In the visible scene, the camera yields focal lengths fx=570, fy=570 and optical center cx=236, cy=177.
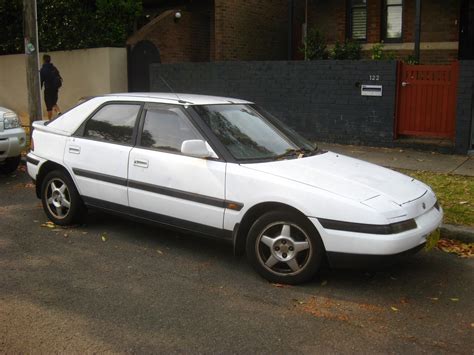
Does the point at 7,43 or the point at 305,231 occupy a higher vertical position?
the point at 7,43

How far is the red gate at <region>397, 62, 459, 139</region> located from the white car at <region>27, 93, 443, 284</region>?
5.94m

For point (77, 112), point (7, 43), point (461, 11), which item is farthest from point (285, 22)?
point (77, 112)

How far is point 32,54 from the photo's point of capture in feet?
36.9

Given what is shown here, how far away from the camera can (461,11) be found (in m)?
14.0

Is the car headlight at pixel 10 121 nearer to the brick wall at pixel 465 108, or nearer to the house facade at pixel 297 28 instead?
the house facade at pixel 297 28

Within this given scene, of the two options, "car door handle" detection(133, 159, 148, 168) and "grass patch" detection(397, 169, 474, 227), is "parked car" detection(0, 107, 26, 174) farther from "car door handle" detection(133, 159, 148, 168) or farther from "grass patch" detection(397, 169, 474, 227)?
"grass patch" detection(397, 169, 474, 227)

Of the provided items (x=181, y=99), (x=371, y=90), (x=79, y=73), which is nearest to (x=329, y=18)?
(x=371, y=90)

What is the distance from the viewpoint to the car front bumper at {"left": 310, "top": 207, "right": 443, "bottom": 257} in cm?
423

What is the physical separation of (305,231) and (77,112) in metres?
3.06

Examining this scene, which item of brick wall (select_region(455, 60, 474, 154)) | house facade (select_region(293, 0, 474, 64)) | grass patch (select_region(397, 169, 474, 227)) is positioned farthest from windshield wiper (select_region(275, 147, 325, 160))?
house facade (select_region(293, 0, 474, 64))

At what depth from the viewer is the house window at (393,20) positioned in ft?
49.1

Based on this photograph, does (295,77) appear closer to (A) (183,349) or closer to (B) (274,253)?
(B) (274,253)

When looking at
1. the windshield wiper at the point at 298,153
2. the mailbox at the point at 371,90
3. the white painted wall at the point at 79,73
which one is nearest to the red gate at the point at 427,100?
the mailbox at the point at 371,90

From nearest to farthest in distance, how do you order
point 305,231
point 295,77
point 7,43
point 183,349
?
1. point 183,349
2. point 305,231
3. point 295,77
4. point 7,43
